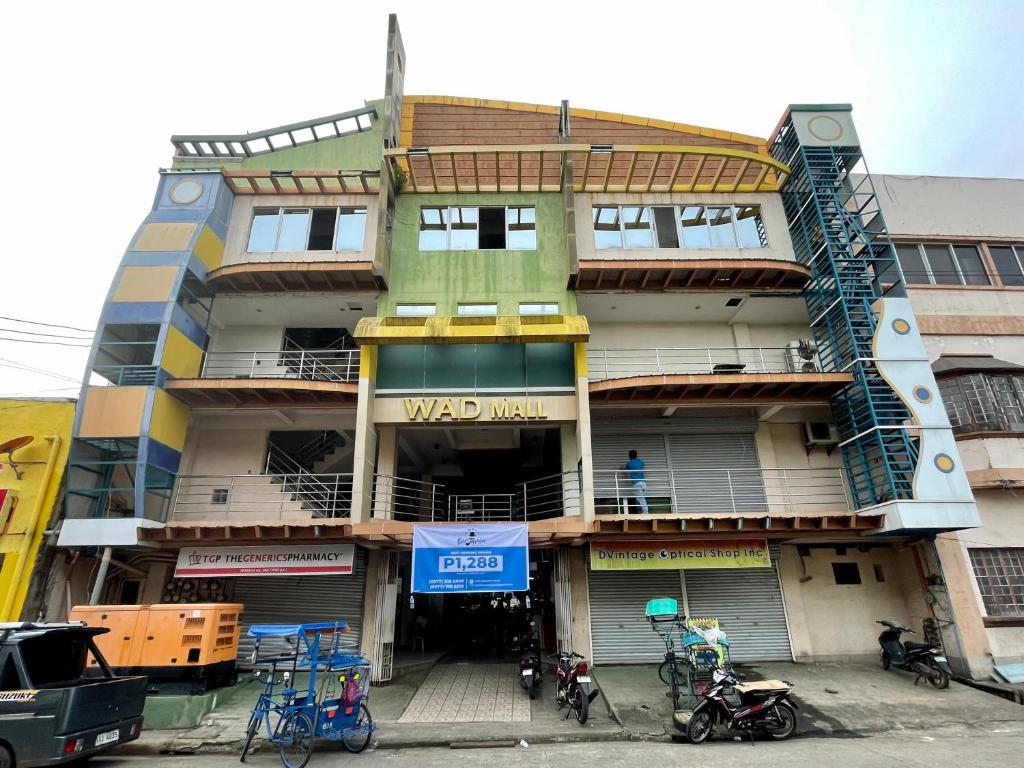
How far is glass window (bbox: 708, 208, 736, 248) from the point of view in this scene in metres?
17.1

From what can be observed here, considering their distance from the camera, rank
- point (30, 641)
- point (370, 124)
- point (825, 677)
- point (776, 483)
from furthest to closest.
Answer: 1. point (370, 124)
2. point (776, 483)
3. point (825, 677)
4. point (30, 641)

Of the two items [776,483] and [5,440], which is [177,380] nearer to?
[5,440]

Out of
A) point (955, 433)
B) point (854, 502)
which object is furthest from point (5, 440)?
point (955, 433)

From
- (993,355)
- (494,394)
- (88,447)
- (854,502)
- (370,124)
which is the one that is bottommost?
(854,502)

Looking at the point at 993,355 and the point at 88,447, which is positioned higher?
the point at 993,355

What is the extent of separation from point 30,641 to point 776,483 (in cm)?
1706

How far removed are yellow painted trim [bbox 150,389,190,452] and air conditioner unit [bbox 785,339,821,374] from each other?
1792 cm

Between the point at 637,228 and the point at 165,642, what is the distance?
16.8m

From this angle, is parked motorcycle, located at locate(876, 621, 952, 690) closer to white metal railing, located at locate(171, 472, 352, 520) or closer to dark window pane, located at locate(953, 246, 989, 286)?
dark window pane, located at locate(953, 246, 989, 286)

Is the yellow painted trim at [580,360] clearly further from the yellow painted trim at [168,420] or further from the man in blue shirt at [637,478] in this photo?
the yellow painted trim at [168,420]

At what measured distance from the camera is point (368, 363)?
14.8m

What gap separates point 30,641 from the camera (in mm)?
7809

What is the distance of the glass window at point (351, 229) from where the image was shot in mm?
16719

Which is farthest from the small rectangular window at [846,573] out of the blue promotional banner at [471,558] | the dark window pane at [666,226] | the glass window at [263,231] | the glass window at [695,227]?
the glass window at [263,231]
